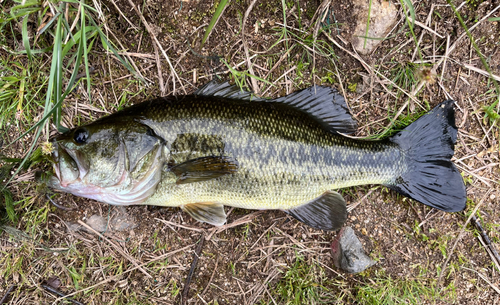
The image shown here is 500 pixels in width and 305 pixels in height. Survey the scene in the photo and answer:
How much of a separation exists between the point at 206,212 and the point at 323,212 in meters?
1.12

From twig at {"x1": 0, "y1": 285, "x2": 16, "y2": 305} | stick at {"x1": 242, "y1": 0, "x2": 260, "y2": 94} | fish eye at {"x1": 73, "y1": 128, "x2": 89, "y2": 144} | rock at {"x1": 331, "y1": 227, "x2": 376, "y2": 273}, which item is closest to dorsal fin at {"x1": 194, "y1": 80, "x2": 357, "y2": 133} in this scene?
stick at {"x1": 242, "y1": 0, "x2": 260, "y2": 94}

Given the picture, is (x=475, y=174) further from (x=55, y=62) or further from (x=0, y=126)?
(x=0, y=126)

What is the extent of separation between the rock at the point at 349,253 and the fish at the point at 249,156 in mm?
253

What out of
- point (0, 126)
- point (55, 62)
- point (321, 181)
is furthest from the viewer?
point (0, 126)

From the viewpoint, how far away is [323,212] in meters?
3.01

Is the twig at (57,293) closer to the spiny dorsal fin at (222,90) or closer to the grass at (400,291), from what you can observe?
the spiny dorsal fin at (222,90)

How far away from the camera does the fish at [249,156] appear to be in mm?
2611

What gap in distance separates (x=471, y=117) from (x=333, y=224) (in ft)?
6.04

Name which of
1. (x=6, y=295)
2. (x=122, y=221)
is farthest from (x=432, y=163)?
(x=6, y=295)

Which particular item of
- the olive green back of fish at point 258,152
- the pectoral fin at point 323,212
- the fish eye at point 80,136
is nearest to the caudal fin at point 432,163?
the olive green back of fish at point 258,152

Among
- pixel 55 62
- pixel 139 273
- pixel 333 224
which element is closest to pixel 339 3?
pixel 333 224

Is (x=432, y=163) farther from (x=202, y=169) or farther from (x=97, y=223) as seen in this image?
(x=97, y=223)

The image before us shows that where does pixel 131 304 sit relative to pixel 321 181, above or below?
below

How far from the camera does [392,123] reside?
317 centimetres
